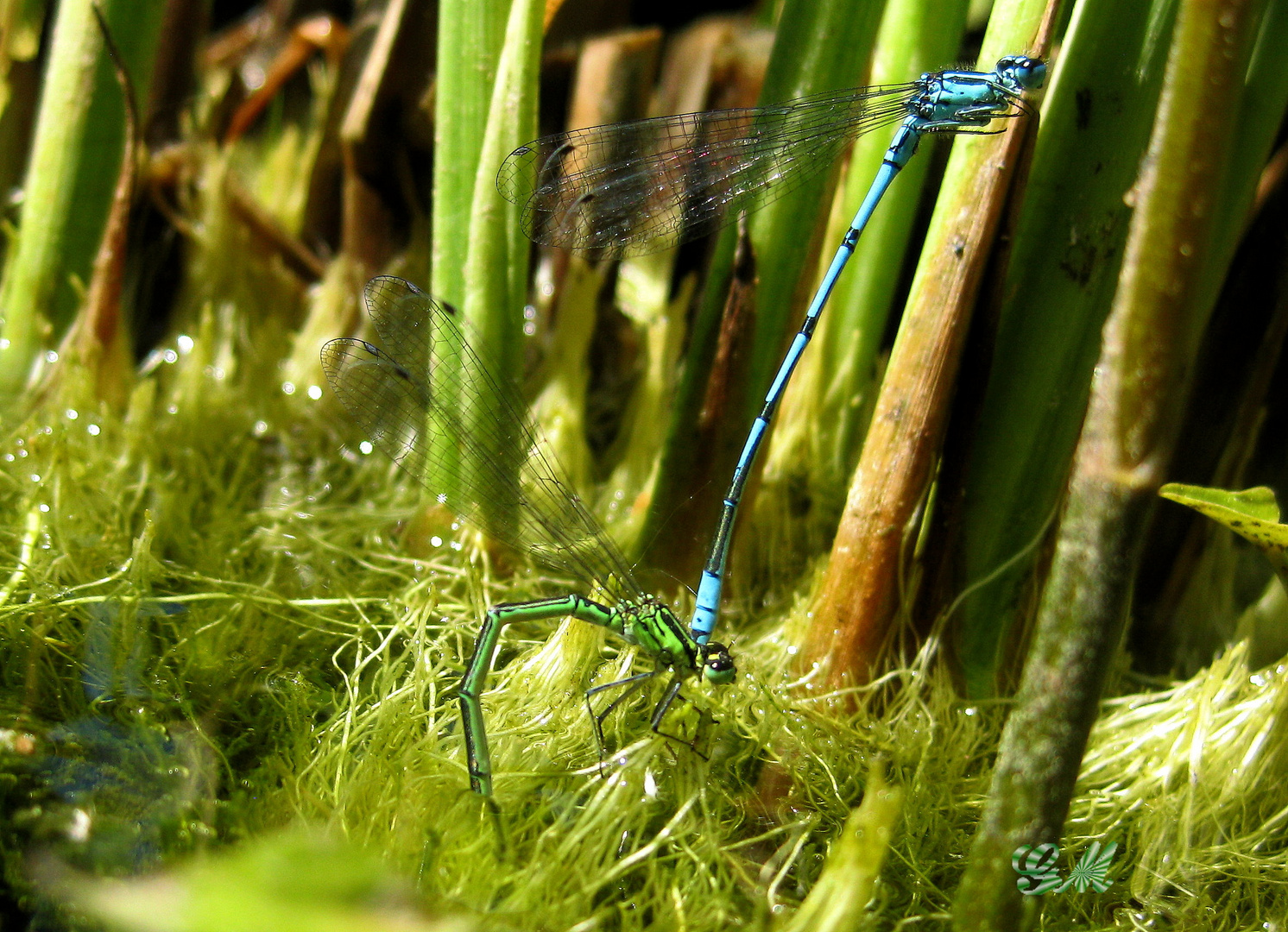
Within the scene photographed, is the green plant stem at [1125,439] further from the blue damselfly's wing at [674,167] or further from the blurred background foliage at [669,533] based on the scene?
the blue damselfly's wing at [674,167]

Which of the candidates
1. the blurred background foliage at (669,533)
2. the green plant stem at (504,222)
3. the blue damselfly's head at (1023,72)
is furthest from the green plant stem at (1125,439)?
the green plant stem at (504,222)

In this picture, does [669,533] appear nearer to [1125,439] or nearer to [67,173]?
[1125,439]

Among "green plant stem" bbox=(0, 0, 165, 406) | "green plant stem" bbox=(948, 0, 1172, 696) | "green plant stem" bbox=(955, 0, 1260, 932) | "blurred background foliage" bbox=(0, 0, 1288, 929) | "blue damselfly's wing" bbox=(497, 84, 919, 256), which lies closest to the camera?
"green plant stem" bbox=(955, 0, 1260, 932)

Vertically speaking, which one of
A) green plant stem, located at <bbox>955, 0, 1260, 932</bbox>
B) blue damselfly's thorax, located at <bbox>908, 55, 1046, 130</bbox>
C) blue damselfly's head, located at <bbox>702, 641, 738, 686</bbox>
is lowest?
blue damselfly's head, located at <bbox>702, 641, 738, 686</bbox>

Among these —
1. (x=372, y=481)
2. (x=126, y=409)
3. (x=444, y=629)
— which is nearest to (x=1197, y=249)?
(x=444, y=629)

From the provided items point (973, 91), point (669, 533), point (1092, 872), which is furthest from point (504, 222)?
point (1092, 872)

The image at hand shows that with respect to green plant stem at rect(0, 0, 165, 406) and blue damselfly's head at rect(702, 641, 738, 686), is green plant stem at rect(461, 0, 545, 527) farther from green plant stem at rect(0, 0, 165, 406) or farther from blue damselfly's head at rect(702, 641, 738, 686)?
green plant stem at rect(0, 0, 165, 406)

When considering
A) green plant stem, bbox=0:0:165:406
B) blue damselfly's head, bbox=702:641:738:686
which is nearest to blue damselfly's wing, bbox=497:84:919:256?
blue damselfly's head, bbox=702:641:738:686

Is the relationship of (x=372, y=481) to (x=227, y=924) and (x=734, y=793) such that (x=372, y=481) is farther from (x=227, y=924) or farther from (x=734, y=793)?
(x=227, y=924)
